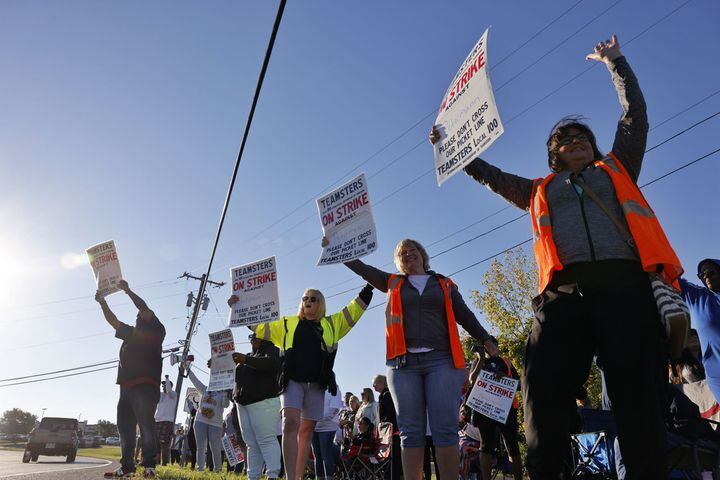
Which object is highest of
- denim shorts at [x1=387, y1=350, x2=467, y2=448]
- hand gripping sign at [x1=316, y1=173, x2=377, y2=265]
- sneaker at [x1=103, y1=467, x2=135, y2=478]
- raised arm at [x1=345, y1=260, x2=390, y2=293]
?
hand gripping sign at [x1=316, y1=173, x2=377, y2=265]

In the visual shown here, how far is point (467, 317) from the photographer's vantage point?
402 cm

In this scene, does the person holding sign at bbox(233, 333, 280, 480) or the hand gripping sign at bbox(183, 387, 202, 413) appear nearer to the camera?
the person holding sign at bbox(233, 333, 280, 480)

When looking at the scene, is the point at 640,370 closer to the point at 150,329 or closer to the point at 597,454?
the point at 597,454

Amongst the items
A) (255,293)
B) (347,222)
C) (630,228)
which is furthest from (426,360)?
(255,293)

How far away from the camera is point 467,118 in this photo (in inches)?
143

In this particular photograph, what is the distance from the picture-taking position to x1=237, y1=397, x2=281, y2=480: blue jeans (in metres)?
5.37

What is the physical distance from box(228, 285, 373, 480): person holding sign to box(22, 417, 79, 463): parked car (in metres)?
17.8

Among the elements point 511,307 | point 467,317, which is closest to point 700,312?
point 467,317

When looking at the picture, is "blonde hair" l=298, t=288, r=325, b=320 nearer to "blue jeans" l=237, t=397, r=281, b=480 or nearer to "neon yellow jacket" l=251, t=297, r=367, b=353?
"neon yellow jacket" l=251, t=297, r=367, b=353

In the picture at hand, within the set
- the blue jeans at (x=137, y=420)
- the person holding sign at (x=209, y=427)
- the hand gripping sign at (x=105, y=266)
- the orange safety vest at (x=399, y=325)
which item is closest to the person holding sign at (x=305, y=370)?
the orange safety vest at (x=399, y=325)

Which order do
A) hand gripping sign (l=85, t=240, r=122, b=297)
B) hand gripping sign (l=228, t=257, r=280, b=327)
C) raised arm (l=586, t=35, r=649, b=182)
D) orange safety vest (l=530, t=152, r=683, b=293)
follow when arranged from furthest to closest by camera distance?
hand gripping sign (l=228, t=257, r=280, b=327) < hand gripping sign (l=85, t=240, r=122, b=297) < raised arm (l=586, t=35, r=649, b=182) < orange safety vest (l=530, t=152, r=683, b=293)

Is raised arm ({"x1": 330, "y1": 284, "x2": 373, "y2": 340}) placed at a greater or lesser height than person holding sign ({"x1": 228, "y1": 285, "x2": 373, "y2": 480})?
greater

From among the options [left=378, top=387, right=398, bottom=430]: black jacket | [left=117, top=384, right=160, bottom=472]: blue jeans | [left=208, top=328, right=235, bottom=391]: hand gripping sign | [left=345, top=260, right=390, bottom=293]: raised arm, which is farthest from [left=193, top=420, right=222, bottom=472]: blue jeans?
[left=345, top=260, right=390, bottom=293]: raised arm

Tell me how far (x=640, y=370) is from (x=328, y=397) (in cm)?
698
